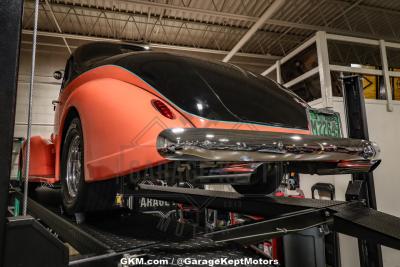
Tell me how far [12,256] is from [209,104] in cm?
118

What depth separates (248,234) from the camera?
1463 millimetres

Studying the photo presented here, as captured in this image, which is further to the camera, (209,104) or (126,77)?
(126,77)

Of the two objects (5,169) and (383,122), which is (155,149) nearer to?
(5,169)

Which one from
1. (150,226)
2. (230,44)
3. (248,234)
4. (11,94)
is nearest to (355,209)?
(248,234)

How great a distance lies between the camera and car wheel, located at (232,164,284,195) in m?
2.27

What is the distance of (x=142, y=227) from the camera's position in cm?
177

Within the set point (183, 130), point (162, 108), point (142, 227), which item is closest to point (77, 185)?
point (142, 227)

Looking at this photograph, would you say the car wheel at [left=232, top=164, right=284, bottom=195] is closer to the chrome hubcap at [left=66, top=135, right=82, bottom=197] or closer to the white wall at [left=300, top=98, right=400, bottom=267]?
the chrome hubcap at [left=66, top=135, right=82, bottom=197]

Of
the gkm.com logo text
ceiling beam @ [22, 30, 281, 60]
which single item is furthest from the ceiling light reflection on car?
ceiling beam @ [22, 30, 281, 60]

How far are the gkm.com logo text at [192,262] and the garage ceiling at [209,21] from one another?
6.11 metres

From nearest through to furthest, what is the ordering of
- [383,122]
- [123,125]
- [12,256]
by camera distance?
[12,256], [123,125], [383,122]

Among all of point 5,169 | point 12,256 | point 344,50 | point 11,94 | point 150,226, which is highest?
point 344,50

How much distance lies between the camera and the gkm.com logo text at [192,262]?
41.5 inches

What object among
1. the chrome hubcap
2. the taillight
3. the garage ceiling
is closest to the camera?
the taillight
